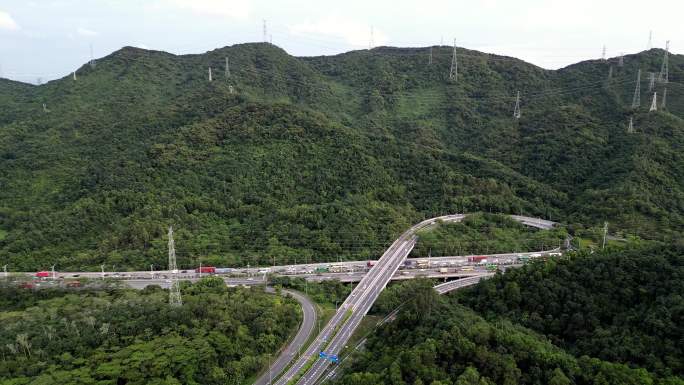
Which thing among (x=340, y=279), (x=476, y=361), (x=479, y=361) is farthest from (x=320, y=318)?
(x=479, y=361)

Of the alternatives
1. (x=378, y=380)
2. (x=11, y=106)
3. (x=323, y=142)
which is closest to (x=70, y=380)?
(x=378, y=380)

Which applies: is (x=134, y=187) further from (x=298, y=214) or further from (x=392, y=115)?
(x=392, y=115)

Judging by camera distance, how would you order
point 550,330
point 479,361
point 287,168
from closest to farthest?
point 479,361
point 550,330
point 287,168

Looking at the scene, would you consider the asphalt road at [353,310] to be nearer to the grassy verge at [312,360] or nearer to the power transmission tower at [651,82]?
the grassy verge at [312,360]

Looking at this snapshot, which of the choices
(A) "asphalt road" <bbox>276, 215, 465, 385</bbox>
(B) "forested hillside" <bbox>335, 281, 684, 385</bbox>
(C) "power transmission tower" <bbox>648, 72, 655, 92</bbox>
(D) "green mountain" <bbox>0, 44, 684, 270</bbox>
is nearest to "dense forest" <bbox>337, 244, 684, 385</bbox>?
(B) "forested hillside" <bbox>335, 281, 684, 385</bbox>

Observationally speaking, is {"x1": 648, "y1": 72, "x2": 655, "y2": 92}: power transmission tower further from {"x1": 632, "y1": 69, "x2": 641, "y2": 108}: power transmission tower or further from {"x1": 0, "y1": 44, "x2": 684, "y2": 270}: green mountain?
{"x1": 632, "y1": 69, "x2": 641, "y2": 108}: power transmission tower

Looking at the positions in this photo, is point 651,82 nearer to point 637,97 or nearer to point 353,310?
point 637,97
